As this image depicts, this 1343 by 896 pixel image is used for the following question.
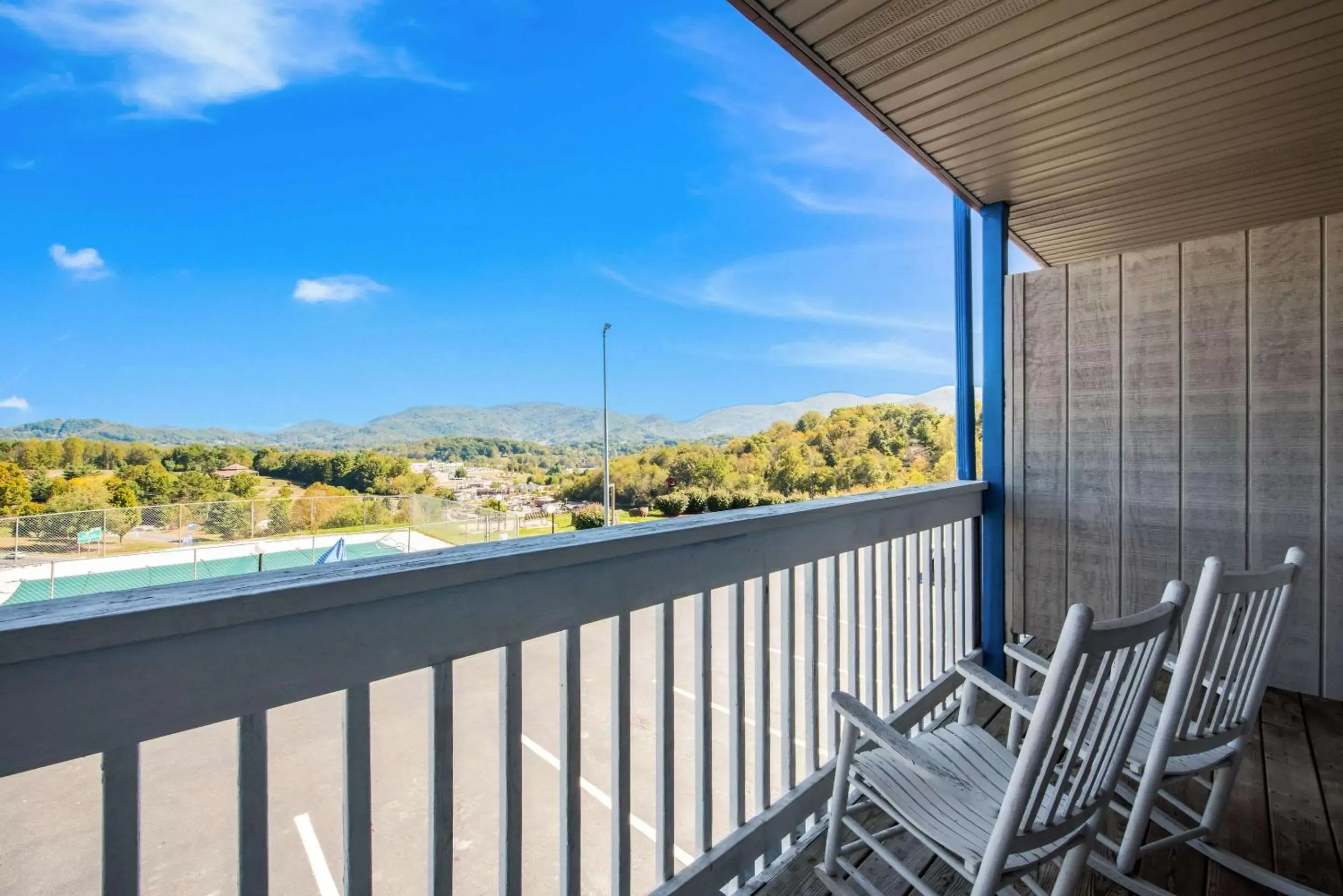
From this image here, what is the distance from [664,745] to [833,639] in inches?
29.6

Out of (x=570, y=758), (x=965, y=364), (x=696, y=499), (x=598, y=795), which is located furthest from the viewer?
(x=696, y=499)

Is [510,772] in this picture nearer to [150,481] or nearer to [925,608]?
[925,608]

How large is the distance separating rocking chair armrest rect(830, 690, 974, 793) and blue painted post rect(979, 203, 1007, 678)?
1.61 metres

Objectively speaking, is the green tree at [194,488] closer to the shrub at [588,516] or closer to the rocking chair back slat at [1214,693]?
the shrub at [588,516]

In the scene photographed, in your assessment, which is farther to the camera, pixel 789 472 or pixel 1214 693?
pixel 789 472

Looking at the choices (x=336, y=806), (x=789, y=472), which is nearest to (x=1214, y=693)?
(x=336, y=806)

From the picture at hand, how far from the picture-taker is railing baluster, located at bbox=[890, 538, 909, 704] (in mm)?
2246

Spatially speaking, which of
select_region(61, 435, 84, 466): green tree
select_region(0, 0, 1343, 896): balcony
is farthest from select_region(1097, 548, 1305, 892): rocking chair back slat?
select_region(61, 435, 84, 466): green tree

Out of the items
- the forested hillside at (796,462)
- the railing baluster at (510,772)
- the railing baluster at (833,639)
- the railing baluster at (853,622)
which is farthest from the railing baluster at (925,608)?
the forested hillside at (796,462)

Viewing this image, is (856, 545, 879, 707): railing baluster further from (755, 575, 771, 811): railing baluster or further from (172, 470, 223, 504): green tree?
(172, 470, 223, 504): green tree

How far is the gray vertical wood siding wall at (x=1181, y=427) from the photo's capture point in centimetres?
210

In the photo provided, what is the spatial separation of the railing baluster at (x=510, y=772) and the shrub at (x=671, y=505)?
5584mm

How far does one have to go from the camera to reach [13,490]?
3766mm

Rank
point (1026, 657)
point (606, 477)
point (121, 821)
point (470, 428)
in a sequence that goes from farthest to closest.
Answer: point (470, 428), point (606, 477), point (1026, 657), point (121, 821)
